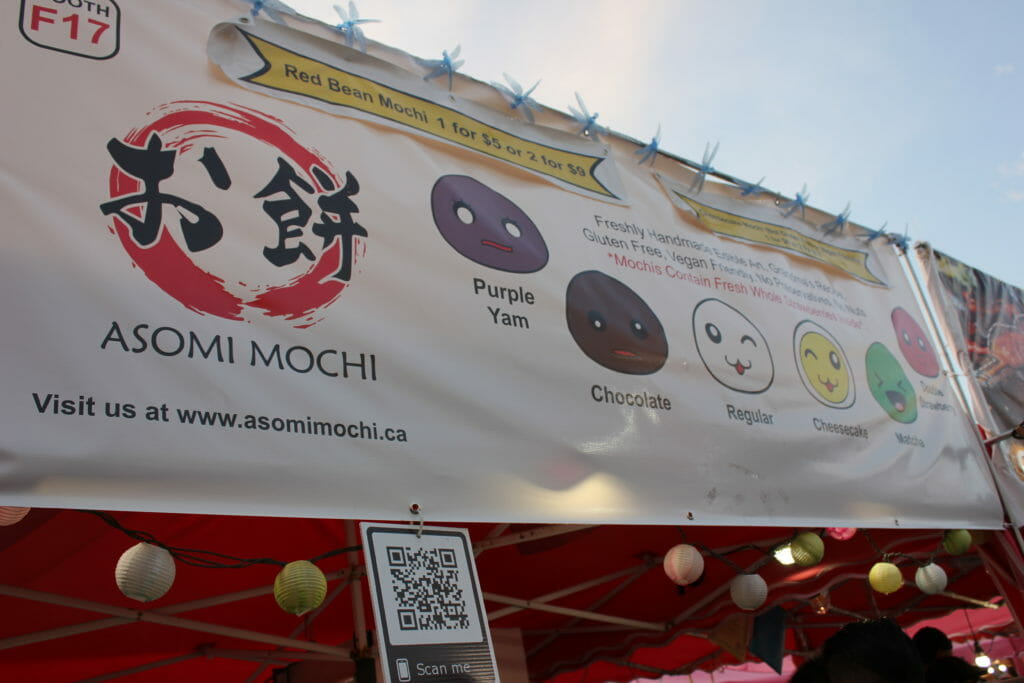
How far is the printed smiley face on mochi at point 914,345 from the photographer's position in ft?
13.4

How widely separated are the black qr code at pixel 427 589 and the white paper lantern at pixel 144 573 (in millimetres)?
575

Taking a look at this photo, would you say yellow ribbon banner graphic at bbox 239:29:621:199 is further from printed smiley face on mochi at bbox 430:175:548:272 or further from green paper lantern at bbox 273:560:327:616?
green paper lantern at bbox 273:560:327:616

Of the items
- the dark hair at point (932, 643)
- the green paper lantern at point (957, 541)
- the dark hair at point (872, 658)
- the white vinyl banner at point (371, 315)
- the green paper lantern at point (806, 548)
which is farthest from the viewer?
the green paper lantern at point (957, 541)

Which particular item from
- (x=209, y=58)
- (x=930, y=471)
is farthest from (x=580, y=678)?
(x=209, y=58)

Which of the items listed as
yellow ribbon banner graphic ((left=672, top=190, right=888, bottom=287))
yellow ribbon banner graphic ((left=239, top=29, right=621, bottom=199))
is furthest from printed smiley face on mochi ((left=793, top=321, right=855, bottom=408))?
yellow ribbon banner graphic ((left=239, top=29, right=621, bottom=199))

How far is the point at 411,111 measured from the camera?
292 cm

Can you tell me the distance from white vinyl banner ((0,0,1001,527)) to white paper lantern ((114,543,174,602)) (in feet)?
1.01

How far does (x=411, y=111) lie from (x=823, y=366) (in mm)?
1979

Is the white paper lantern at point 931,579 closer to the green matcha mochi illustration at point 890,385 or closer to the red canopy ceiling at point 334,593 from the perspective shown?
the red canopy ceiling at point 334,593

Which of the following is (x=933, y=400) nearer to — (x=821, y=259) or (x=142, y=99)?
(x=821, y=259)

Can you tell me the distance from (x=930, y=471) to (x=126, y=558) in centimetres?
309

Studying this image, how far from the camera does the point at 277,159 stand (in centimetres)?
242

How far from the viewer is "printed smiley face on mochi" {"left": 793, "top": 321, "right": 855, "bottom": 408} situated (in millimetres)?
3449

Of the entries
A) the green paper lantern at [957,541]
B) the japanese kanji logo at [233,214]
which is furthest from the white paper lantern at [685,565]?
the japanese kanji logo at [233,214]
